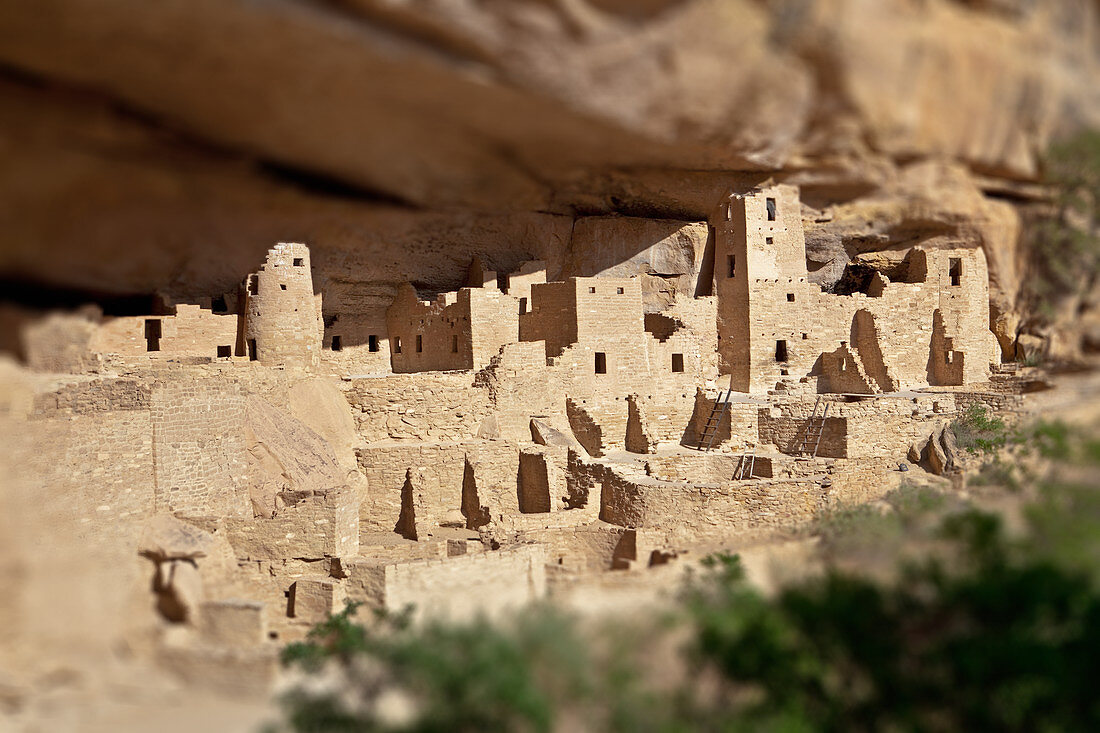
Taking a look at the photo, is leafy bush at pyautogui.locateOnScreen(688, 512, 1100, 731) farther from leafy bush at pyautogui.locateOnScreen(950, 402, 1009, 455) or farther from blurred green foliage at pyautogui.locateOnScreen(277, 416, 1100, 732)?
leafy bush at pyautogui.locateOnScreen(950, 402, 1009, 455)

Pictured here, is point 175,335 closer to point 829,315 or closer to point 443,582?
point 443,582

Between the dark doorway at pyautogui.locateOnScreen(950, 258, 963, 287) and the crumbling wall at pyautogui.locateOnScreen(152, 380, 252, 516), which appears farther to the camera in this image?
the dark doorway at pyautogui.locateOnScreen(950, 258, 963, 287)

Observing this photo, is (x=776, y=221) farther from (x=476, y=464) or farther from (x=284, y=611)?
(x=284, y=611)

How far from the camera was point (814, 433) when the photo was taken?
1983cm

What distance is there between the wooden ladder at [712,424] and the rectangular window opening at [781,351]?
268 cm

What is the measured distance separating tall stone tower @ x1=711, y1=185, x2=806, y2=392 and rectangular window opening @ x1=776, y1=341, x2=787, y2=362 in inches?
34.9

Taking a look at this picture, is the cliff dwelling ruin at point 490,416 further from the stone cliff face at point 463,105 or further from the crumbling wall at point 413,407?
the stone cliff face at point 463,105

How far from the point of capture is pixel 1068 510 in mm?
7992

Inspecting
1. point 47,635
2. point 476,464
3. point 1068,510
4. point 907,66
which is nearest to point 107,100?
point 47,635

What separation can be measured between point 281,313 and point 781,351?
1062cm

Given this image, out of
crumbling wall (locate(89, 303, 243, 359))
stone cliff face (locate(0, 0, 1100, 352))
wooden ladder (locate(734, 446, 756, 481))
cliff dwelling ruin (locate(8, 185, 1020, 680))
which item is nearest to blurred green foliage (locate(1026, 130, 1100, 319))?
stone cliff face (locate(0, 0, 1100, 352))

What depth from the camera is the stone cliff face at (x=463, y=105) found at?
6336mm

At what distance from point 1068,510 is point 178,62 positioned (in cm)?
705

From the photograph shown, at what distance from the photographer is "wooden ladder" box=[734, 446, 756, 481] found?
18250 millimetres
